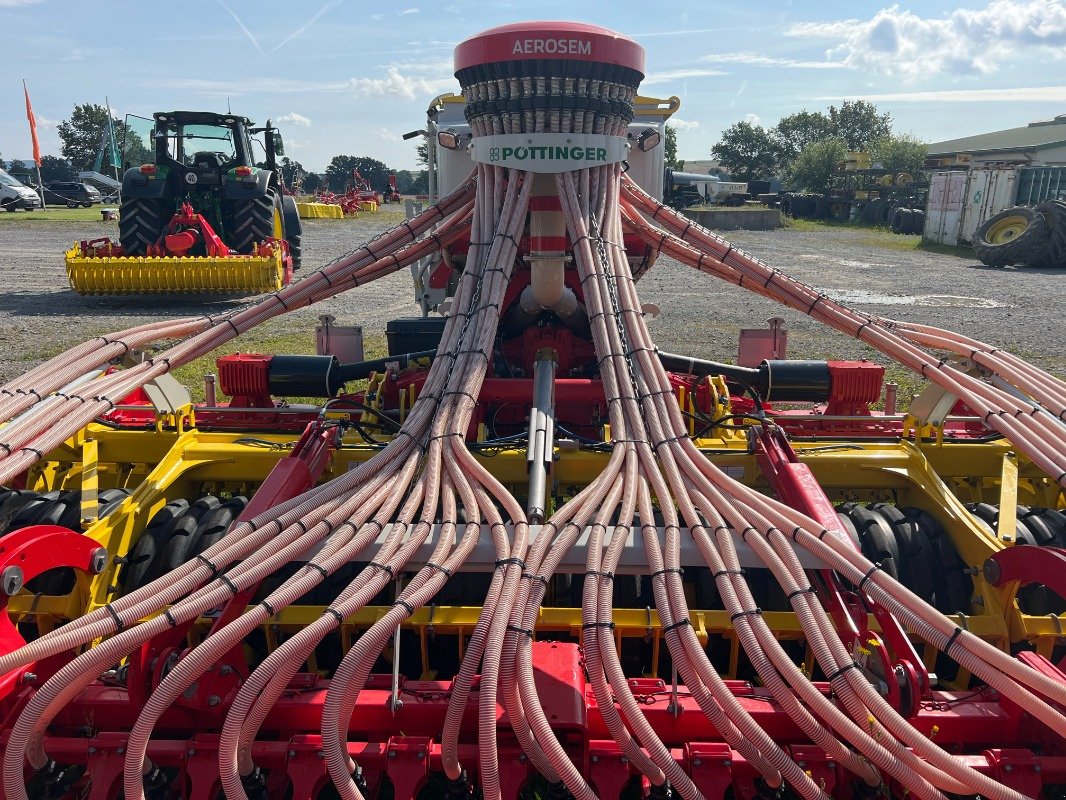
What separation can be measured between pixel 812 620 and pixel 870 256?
2164 centimetres

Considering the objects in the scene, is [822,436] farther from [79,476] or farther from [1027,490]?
[79,476]

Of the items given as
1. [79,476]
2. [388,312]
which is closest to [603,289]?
[79,476]

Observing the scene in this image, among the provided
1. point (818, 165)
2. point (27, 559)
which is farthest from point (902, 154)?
point (27, 559)

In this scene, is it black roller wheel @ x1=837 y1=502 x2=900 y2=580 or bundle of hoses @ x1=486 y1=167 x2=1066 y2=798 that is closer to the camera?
bundle of hoses @ x1=486 y1=167 x2=1066 y2=798

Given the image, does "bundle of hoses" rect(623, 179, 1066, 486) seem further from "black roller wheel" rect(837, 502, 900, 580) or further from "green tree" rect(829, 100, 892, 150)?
"green tree" rect(829, 100, 892, 150)

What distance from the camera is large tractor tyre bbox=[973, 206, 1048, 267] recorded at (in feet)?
61.6

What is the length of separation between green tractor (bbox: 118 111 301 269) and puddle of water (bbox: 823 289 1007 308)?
9.79 m

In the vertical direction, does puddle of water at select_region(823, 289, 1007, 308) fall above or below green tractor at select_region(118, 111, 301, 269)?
below

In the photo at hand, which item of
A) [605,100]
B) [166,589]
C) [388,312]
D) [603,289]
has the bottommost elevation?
[388,312]

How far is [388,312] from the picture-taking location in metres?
12.2

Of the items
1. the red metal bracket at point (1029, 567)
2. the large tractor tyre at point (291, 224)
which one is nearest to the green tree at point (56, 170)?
the large tractor tyre at point (291, 224)

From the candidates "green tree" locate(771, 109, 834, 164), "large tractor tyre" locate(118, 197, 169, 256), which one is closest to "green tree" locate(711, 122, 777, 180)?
"green tree" locate(771, 109, 834, 164)

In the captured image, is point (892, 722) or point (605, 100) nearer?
point (892, 722)

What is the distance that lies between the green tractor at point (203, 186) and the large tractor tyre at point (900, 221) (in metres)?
23.3
